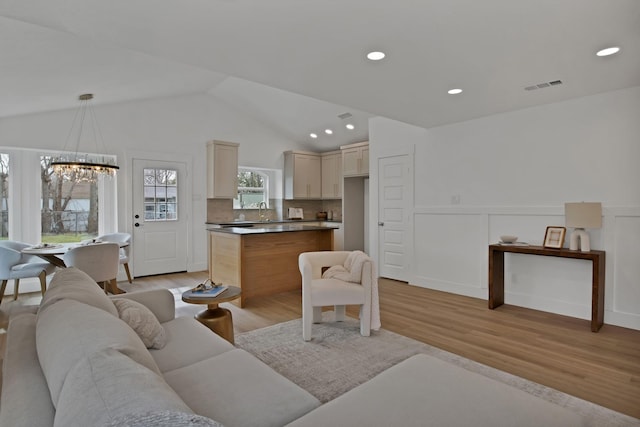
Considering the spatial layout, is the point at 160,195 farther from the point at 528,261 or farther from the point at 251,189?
the point at 528,261

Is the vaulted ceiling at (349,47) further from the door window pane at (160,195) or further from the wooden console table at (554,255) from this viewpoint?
the door window pane at (160,195)

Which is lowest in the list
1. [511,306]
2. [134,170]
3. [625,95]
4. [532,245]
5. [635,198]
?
[511,306]

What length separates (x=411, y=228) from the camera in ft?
17.3

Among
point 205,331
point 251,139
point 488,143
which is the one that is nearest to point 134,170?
point 251,139

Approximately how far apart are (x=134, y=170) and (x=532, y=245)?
6.06m

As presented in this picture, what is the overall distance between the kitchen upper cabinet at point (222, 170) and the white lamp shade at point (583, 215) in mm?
5382

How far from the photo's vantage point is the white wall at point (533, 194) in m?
3.47

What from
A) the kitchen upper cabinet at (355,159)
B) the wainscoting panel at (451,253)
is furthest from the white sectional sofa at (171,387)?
the kitchen upper cabinet at (355,159)

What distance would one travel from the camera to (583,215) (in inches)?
139

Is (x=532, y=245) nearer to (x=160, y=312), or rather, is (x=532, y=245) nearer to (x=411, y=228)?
(x=411, y=228)

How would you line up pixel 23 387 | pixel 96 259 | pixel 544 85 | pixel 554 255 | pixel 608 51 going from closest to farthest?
pixel 23 387 < pixel 608 51 < pixel 544 85 < pixel 554 255 < pixel 96 259

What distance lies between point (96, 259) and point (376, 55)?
12.5 ft

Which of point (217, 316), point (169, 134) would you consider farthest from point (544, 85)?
point (169, 134)

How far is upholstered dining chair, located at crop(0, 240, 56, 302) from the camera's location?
4.05 meters
